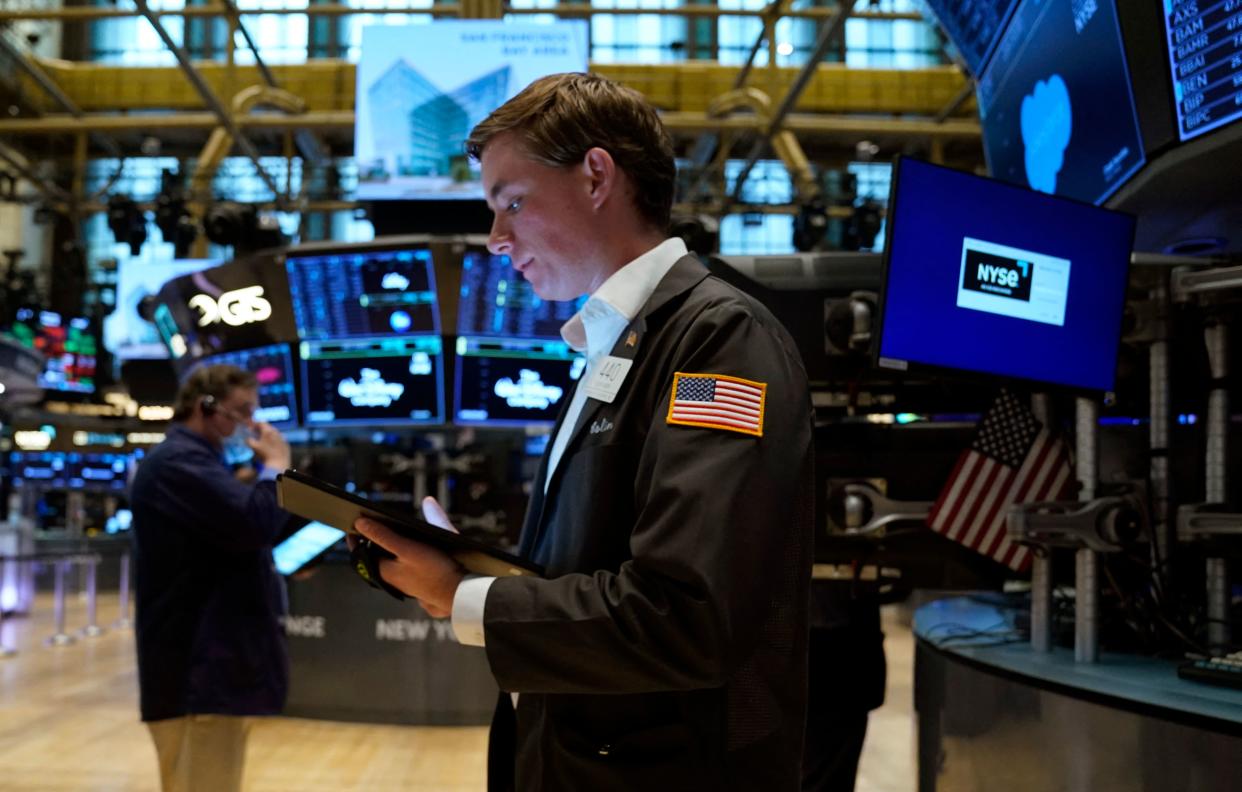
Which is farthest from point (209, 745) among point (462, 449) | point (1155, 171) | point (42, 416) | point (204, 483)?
point (42, 416)

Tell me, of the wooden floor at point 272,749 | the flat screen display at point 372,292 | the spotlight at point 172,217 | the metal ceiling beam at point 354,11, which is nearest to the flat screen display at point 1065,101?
the wooden floor at point 272,749

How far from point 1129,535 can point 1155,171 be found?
1.24m

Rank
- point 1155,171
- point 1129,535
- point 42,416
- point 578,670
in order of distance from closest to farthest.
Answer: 1. point 578,670
2. point 1129,535
3. point 1155,171
4. point 42,416

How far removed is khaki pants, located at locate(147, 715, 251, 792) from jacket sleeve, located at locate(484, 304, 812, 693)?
8.01ft

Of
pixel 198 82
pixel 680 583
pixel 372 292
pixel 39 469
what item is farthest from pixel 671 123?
pixel 680 583

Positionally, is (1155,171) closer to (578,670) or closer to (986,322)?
(986,322)

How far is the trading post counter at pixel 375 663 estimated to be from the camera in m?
6.80

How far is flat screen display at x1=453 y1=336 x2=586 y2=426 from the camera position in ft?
23.1

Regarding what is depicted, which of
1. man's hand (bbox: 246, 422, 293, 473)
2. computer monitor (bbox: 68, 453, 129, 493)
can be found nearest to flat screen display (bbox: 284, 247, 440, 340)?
man's hand (bbox: 246, 422, 293, 473)

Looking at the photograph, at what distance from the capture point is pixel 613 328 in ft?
4.72

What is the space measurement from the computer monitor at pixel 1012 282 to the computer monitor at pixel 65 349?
1892cm

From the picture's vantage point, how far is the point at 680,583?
44.2 inches

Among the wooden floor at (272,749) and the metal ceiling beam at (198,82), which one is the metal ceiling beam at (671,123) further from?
the wooden floor at (272,749)

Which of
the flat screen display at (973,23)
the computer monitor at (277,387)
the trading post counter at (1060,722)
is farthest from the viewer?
the computer monitor at (277,387)
